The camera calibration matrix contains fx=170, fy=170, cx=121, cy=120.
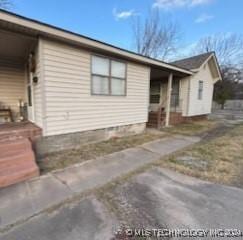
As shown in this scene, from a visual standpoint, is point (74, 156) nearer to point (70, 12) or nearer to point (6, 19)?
point (6, 19)

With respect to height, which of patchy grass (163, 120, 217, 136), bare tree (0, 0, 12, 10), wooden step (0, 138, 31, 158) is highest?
bare tree (0, 0, 12, 10)

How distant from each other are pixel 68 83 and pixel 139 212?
3985 mm

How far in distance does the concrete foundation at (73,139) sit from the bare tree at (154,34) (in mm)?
17522

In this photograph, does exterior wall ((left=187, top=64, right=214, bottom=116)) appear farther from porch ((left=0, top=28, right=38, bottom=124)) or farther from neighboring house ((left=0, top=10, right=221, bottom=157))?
porch ((left=0, top=28, right=38, bottom=124))

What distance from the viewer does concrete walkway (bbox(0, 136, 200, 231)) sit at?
242 centimetres

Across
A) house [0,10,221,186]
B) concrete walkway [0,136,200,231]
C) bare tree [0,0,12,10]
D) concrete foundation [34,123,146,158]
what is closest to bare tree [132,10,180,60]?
bare tree [0,0,12,10]

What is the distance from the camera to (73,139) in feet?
17.8

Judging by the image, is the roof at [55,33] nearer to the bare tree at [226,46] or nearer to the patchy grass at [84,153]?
the patchy grass at [84,153]

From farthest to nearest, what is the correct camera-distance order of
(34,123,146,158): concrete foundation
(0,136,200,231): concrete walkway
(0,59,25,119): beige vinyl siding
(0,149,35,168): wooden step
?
(0,59,25,119): beige vinyl siding < (34,123,146,158): concrete foundation < (0,149,35,168): wooden step < (0,136,200,231): concrete walkway

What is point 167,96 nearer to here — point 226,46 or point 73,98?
point 73,98

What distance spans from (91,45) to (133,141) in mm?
3609

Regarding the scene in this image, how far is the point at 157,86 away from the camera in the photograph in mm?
11734

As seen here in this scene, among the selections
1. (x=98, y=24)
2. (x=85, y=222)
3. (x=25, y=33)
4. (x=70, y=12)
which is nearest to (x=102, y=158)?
(x=85, y=222)

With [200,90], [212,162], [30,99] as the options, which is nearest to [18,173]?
[30,99]
